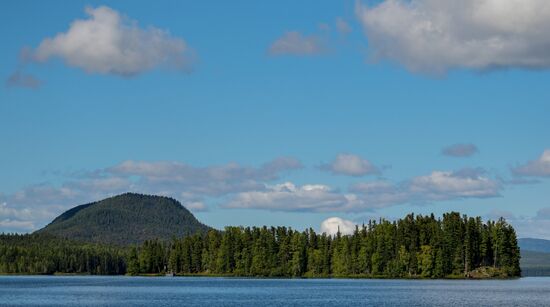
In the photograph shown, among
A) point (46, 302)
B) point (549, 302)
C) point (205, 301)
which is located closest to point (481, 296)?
point (549, 302)

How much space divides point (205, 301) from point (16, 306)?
103 ft

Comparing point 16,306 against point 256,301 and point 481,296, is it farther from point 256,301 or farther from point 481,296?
point 481,296

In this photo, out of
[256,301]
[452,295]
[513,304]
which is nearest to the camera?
[513,304]

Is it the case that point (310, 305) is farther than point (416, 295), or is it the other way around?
point (416, 295)

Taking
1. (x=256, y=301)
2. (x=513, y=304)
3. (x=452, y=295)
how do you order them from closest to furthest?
1. (x=513, y=304)
2. (x=256, y=301)
3. (x=452, y=295)

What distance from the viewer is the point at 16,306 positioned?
13662 cm

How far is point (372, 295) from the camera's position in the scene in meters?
166

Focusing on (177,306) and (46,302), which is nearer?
(177,306)

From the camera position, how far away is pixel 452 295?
520 ft

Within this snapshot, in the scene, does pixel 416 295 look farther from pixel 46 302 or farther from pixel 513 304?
pixel 46 302

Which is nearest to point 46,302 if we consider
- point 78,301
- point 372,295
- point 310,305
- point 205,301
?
point 78,301

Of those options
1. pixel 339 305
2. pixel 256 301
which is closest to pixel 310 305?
pixel 339 305

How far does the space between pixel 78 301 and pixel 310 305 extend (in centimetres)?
4400

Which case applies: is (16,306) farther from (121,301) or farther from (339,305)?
(339,305)
